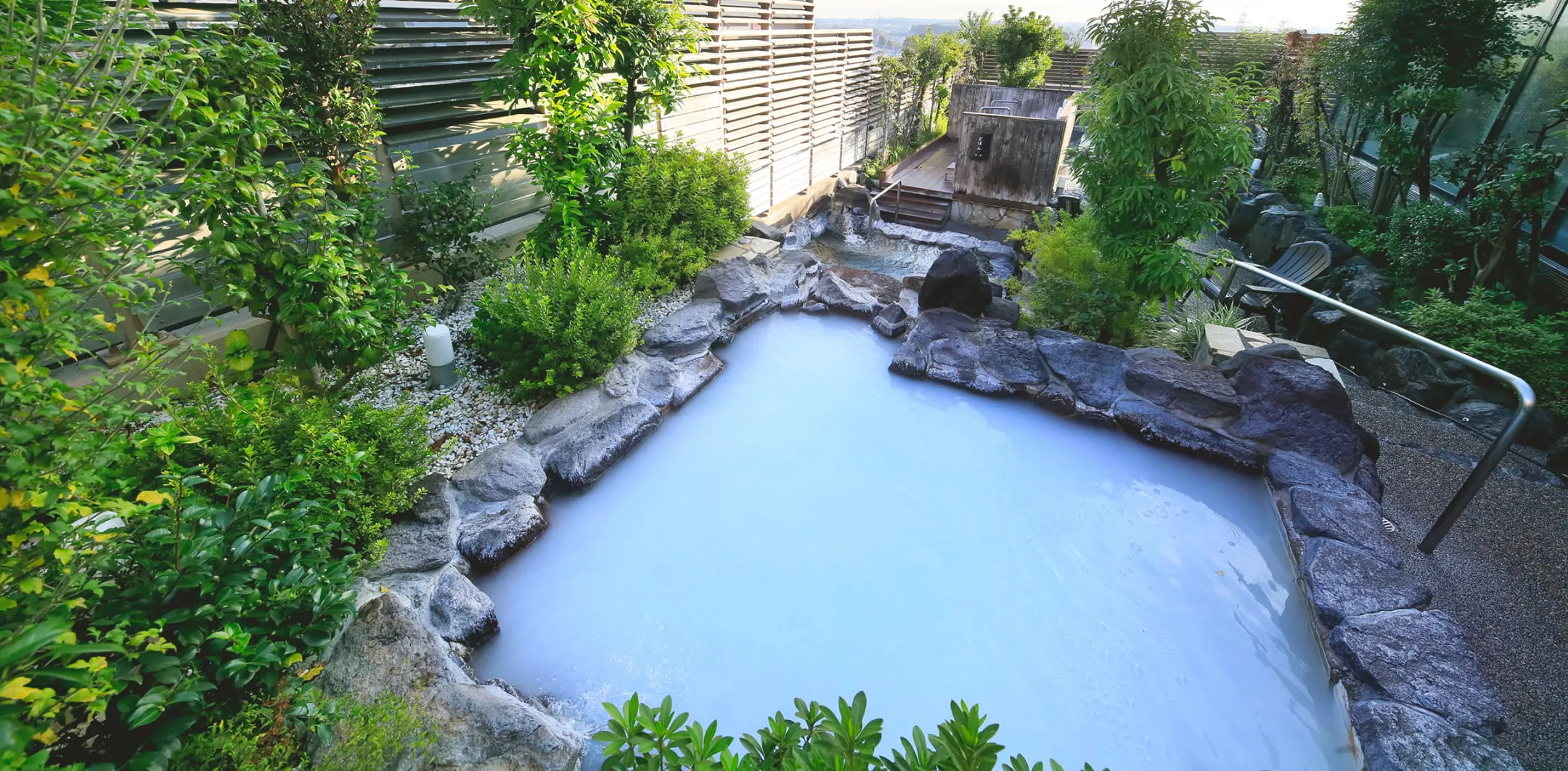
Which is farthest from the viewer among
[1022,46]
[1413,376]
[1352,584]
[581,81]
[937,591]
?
[1022,46]

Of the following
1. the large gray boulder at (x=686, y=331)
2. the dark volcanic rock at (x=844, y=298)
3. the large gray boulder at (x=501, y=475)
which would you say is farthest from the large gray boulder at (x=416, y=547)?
the dark volcanic rock at (x=844, y=298)

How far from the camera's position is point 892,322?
5199 millimetres

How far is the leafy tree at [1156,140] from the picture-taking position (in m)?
4.17

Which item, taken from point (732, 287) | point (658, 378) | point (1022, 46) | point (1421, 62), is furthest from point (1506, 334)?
point (1022, 46)

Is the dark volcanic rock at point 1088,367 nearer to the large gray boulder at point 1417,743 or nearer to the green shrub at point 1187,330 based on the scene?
the green shrub at point 1187,330

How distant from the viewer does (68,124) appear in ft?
4.46

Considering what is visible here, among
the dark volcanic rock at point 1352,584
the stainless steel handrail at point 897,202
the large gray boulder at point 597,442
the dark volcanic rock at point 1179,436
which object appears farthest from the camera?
the stainless steel handrail at point 897,202

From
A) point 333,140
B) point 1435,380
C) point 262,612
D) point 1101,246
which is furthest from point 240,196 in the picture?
point 1435,380

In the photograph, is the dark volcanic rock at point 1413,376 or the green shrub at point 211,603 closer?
the green shrub at point 211,603

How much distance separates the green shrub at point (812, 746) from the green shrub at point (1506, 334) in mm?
5222

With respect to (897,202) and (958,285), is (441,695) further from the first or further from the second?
(897,202)

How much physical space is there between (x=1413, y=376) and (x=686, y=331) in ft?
17.4

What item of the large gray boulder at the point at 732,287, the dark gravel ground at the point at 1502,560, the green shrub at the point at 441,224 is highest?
the green shrub at the point at 441,224

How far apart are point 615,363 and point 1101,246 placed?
3.77 metres
